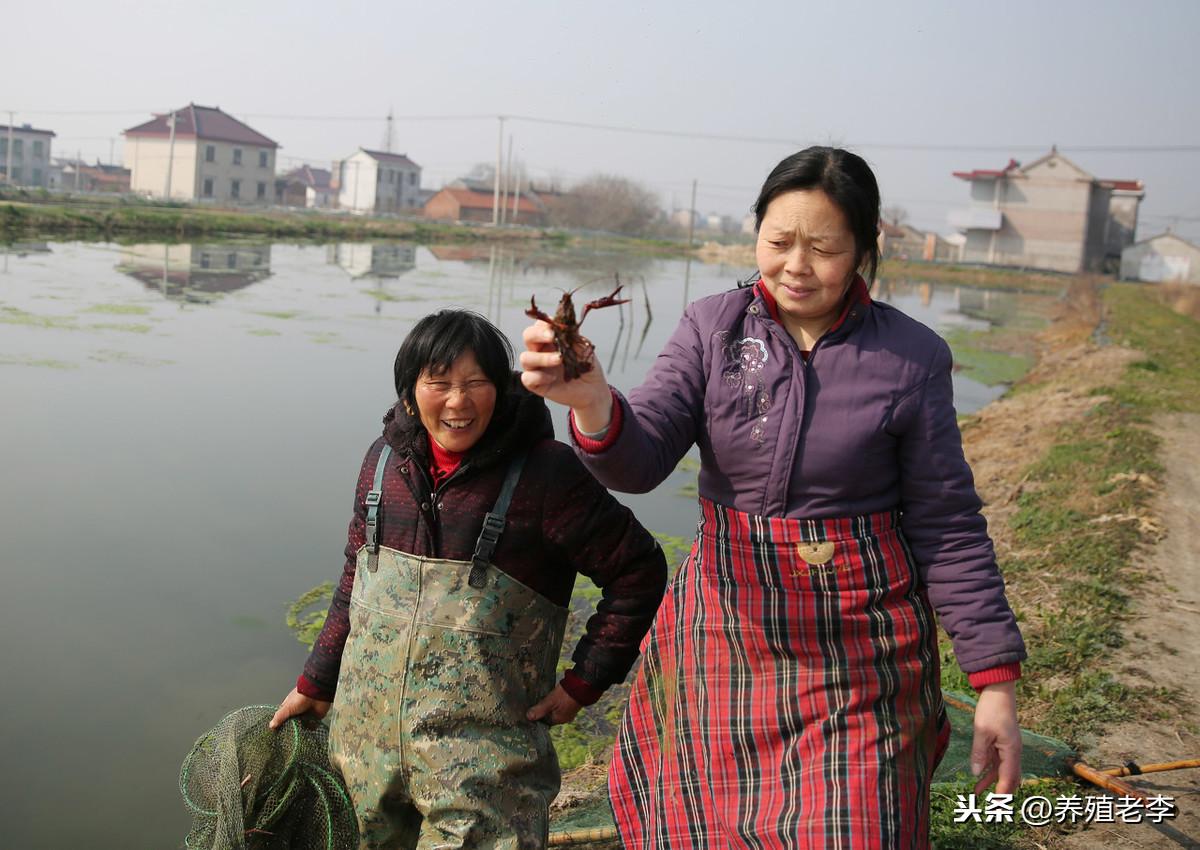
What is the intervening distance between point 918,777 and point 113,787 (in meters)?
3.08

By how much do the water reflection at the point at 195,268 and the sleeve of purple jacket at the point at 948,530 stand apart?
1523 centimetres

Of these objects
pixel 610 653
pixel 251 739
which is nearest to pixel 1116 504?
pixel 610 653

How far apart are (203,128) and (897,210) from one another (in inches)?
1246

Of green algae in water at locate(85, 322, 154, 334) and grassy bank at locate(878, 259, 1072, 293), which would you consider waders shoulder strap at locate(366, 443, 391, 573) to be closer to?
green algae in water at locate(85, 322, 154, 334)

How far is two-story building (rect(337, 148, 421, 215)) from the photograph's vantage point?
6194 cm

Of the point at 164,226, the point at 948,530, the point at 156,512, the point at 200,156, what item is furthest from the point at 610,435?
the point at 200,156

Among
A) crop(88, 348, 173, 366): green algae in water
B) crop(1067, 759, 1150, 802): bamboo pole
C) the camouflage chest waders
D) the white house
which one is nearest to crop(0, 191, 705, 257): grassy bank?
crop(88, 348, 173, 366): green algae in water

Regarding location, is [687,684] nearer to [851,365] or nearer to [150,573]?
[851,365]

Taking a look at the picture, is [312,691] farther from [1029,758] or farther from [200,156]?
[200,156]

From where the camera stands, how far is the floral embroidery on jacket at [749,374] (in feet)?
5.68

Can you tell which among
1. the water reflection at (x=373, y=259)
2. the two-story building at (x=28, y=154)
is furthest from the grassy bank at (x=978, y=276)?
the two-story building at (x=28, y=154)

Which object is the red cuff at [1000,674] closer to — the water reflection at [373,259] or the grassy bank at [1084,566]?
the grassy bank at [1084,566]

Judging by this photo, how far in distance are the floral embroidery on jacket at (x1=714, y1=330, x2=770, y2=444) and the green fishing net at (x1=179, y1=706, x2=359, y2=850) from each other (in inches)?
46.5

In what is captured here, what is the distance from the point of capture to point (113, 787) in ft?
12.3
